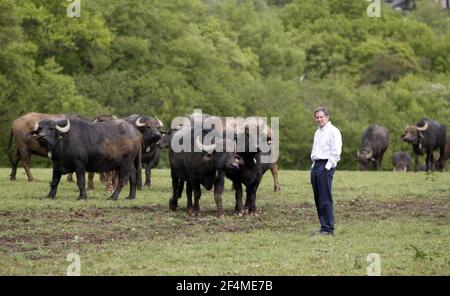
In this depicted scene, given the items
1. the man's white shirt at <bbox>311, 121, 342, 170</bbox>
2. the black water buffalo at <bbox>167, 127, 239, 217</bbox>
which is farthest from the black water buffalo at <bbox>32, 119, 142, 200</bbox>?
the man's white shirt at <bbox>311, 121, 342, 170</bbox>

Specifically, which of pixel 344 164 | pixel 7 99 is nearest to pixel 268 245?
pixel 7 99

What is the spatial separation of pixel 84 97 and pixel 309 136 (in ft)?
56.1

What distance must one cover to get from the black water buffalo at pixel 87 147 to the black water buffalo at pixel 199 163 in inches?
85.9

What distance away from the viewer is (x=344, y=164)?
65750 mm

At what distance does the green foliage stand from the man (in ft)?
127

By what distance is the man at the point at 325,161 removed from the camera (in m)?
15.8

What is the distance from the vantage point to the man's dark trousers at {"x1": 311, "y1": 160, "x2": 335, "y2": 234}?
52.1 feet

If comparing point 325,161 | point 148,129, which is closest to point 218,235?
point 325,161

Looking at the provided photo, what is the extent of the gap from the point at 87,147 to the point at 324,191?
7.09 metres

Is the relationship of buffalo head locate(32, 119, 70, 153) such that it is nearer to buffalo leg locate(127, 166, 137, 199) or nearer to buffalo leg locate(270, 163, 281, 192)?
buffalo leg locate(127, 166, 137, 199)

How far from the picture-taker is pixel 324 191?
15.9 metres

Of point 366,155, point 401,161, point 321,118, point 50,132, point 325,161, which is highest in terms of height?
point 321,118

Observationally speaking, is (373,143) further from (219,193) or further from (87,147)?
(219,193)
